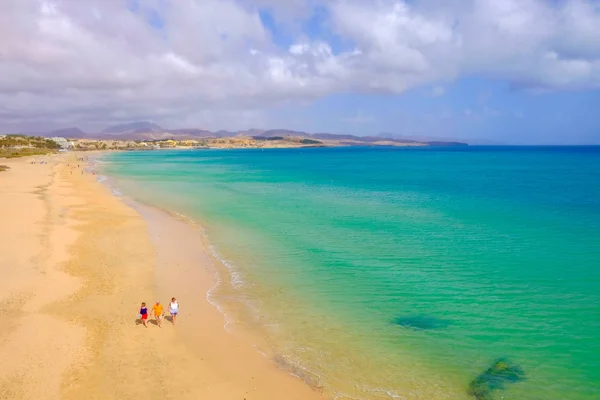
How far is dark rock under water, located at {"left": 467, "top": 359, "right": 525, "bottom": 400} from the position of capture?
10.8 metres

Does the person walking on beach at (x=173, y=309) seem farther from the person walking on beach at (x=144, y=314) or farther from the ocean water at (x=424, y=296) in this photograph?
the ocean water at (x=424, y=296)

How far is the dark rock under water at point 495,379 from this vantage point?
35.3 ft

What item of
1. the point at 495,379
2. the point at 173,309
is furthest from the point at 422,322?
the point at 173,309

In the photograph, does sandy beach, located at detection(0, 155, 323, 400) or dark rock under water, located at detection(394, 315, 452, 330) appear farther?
dark rock under water, located at detection(394, 315, 452, 330)

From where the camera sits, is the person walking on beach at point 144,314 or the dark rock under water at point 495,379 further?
the person walking on beach at point 144,314

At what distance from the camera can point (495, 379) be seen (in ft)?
37.4

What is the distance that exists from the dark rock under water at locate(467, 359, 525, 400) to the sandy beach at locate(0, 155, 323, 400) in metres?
4.05

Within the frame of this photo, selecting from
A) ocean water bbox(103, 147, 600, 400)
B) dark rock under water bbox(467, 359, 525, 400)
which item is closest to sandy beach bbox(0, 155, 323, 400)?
ocean water bbox(103, 147, 600, 400)

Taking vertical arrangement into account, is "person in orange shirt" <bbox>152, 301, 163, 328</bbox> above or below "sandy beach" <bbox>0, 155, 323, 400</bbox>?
above

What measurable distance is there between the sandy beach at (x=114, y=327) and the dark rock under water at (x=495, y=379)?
13.3 ft

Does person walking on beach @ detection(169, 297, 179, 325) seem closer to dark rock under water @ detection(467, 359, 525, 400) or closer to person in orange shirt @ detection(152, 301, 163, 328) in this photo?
person in orange shirt @ detection(152, 301, 163, 328)

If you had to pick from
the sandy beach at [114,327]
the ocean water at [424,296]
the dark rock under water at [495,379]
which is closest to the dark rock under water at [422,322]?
the ocean water at [424,296]

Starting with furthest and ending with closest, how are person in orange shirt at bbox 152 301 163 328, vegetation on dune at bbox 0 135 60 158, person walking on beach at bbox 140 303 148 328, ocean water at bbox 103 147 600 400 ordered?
1. vegetation on dune at bbox 0 135 60 158
2. person in orange shirt at bbox 152 301 163 328
3. person walking on beach at bbox 140 303 148 328
4. ocean water at bbox 103 147 600 400

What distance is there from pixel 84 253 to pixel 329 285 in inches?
510
